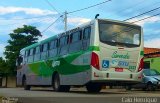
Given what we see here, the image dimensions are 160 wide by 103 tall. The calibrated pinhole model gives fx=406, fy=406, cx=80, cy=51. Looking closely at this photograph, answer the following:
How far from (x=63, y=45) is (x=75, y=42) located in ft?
6.02

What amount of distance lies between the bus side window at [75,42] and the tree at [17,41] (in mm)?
35756

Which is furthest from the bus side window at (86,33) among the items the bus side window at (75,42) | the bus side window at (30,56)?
the bus side window at (30,56)

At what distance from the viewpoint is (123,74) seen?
18844 mm

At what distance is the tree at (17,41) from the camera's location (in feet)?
185

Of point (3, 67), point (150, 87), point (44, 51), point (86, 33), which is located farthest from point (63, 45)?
point (3, 67)

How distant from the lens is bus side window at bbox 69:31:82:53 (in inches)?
785

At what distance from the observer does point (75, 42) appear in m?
20.4

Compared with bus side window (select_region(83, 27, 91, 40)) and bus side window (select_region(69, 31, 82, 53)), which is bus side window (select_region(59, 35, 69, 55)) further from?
bus side window (select_region(83, 27, 91, 40))

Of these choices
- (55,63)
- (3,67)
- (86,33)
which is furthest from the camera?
(3,67)

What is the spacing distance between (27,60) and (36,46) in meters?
2.66

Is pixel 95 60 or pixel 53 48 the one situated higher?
pixel 53 48

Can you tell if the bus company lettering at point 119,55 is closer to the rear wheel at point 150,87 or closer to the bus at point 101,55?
the bus at point 101,55

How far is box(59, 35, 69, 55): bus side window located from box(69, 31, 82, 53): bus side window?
2.01 feet

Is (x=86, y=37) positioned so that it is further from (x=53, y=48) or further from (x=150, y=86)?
(x=150, y=86)
